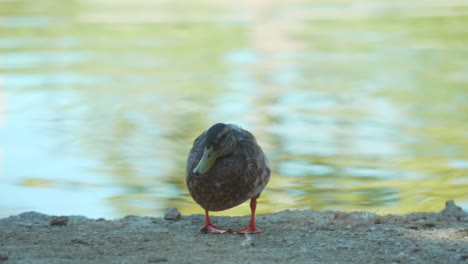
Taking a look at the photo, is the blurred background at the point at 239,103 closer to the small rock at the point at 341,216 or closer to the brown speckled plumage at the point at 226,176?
the small rock at the point at 341,216

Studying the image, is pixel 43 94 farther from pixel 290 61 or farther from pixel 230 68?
pixel 290 61

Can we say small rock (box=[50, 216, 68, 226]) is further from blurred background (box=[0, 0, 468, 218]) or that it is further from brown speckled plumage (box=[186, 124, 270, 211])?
blurred background (box=[0, 0, 468, 218])

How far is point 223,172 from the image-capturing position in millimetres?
5559

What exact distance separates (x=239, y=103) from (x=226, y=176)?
5418mm

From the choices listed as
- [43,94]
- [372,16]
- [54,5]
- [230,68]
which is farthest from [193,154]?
[54,5]

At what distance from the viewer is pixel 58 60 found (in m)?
14.2

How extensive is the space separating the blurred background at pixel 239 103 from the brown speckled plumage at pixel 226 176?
143cm

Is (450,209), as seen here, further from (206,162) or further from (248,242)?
(206,162)

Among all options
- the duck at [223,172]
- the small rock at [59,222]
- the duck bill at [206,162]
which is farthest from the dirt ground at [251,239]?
the duck bill at [206,162]

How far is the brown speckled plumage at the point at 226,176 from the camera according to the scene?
554cm

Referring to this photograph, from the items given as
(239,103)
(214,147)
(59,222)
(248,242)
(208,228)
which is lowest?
(248,242)

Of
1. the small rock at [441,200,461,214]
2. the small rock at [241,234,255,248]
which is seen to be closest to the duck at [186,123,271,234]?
the small rock at [241,234,255,248]

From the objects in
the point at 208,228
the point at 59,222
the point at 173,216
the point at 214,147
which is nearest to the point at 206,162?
the point at 214,147

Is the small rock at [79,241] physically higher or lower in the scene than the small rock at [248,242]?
higher
